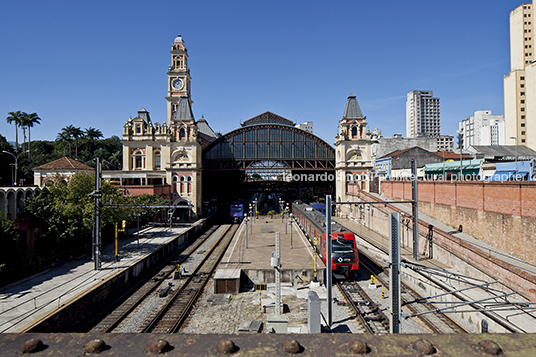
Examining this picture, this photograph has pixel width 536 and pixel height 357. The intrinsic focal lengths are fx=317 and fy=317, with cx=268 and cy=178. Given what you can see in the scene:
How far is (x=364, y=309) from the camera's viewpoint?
1766cm

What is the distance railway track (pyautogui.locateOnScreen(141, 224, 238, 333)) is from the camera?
15635 mm

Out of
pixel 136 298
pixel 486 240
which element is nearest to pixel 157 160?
pixel 136 298

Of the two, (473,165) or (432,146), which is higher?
(432,146)

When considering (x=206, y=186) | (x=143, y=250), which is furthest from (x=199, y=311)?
(x=206, y=186)

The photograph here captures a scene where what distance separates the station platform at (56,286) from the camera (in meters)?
15.0

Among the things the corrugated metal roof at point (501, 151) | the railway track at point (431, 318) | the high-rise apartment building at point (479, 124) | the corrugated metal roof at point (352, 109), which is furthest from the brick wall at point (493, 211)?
the high-rise apartment building at point (479, 124)

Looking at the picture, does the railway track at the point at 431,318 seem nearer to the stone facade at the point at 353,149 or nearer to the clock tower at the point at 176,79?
the stone facade at the point at 353,149

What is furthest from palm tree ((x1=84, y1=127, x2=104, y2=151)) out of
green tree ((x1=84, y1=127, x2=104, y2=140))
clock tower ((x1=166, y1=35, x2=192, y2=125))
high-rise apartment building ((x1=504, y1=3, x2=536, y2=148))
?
high-rise apartment building ((x1=504, y1=3, x2=536, y2=148))

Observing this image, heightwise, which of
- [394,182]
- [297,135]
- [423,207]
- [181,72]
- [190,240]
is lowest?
[190,240]

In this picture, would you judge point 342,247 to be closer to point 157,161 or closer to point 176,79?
point 157,161

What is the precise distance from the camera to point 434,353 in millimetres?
2904

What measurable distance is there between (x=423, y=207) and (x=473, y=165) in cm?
855

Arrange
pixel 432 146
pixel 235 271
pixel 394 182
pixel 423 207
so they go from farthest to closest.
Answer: pixel 432 146 → pixel 394 182 → pixel 423 207 → pixel 235 271

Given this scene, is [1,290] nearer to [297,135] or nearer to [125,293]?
[125,293]
